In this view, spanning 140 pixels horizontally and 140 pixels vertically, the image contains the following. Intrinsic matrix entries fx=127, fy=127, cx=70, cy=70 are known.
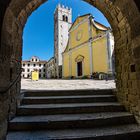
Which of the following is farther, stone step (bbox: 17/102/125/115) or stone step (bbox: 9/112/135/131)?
stone step (bbox: 17/102/125/115)

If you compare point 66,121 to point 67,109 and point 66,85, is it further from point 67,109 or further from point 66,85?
point 66,85

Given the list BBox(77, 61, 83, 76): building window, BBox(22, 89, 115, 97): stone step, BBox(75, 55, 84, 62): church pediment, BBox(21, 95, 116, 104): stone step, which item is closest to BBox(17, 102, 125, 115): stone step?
BBox(21, 95, 116, 104): stone step

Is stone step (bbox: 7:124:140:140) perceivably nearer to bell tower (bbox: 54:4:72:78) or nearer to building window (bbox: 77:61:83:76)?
building window (bbox: 77:61:83:76)

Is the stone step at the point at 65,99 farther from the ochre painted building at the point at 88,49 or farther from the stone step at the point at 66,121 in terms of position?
the ochre painted building at the point at 88,49

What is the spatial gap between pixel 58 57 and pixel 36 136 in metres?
26.6

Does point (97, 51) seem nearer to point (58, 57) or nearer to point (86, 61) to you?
point (86, 61)

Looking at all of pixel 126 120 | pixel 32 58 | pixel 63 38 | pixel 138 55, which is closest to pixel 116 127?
pixel 126 120

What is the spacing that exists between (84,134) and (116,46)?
7.28 ft

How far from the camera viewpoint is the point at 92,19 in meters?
15.4

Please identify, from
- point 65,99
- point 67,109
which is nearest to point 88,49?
point 65,99

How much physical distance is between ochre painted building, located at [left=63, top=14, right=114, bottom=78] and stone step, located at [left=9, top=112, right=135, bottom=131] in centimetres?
1062

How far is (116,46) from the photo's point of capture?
320 cm

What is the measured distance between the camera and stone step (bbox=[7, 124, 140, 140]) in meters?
1.88

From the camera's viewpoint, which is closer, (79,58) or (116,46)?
(116,46)
